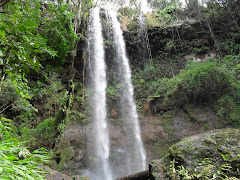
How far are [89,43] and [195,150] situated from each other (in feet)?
35.8

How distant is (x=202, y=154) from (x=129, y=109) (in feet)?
26.0

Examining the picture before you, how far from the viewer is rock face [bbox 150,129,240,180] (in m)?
3.20

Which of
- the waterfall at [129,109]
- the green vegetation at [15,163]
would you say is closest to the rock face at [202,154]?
the green vegetation at [15,163]

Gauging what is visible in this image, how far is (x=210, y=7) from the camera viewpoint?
1260cm

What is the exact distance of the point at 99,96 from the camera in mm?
11477

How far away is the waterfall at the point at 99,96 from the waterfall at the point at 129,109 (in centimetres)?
122

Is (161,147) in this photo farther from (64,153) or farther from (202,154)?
(202,154)

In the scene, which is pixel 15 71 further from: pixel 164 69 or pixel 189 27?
pixel 189 27

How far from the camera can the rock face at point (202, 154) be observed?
10.5 feet

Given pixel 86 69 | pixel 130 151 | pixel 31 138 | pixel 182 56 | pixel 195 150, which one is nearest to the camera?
pixel 195 150

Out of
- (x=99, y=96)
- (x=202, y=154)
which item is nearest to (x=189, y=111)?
(x=99, y=96)

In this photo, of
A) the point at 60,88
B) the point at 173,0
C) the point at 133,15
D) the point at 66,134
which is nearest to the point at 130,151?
the point at 66,134

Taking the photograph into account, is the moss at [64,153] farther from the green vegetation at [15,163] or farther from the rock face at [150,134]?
the green vegetation at [15,163]

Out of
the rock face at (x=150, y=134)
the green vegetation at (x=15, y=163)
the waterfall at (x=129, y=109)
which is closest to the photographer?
the green vegetation at (x=15, y=163)
